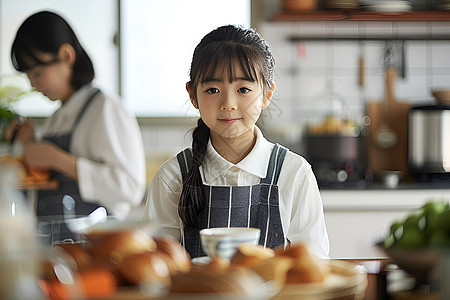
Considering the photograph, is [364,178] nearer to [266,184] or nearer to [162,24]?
[162,24]

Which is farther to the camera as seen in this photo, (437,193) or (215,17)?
(215,17)

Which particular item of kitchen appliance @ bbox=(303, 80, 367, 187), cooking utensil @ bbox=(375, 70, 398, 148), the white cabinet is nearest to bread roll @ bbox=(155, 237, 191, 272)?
the white cabinet

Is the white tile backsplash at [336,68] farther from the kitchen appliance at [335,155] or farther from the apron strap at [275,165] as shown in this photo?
the apron strap at [275,165]

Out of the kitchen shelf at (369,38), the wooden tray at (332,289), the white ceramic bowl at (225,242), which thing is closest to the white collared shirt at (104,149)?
the white ceramic bowl at (225,242)

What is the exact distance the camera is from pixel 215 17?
3.31m

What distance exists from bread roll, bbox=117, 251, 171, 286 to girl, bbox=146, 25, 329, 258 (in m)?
0.62

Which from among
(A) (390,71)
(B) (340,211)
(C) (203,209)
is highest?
(A) (390,71)

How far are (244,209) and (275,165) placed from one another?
0.12 metres

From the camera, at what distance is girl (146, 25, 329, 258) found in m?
1.28

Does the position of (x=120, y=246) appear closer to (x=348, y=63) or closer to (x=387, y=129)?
(x=387, y=129)

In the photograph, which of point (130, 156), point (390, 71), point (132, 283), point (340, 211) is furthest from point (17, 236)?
point (390, 71)

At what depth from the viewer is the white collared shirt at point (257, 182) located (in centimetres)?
130

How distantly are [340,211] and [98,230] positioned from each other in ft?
6.58

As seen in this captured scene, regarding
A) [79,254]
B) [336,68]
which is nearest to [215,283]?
[79,254]
